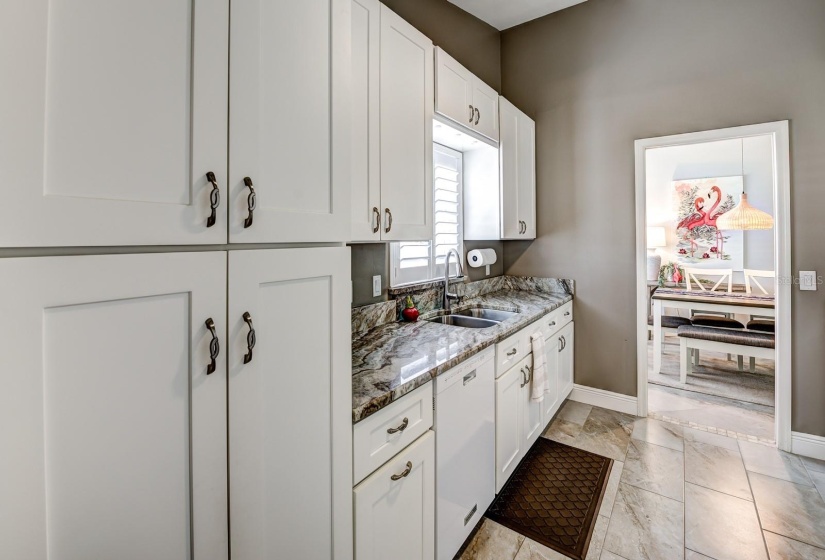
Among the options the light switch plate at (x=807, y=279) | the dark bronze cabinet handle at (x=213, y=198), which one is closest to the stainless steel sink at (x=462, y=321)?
the dark bronze cabinet handle at (x=213, y=198)

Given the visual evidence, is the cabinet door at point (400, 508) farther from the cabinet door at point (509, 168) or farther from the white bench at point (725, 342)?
the white bench at point (725, 342)

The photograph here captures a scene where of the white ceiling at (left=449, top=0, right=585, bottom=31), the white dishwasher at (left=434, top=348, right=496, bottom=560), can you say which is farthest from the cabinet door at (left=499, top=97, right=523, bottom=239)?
the white dishwasher at (left=434, top=348, right=496, bottom=560)

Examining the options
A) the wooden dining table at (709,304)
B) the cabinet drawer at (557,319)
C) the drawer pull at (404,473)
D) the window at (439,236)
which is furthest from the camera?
the wooden dining table at (709,304)

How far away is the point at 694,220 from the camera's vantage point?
5301 mm

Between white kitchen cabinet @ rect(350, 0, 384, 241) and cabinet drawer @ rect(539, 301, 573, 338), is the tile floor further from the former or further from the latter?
white kitchen cabinet @ rect(350, 0, 384, 241)

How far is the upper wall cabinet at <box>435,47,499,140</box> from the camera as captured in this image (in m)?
2.07

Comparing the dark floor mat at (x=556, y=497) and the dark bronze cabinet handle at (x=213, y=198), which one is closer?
the dark bronze cabinet handle at (x=213, y=198)

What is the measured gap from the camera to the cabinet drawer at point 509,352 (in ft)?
6.49

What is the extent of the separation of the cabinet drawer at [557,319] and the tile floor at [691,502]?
776mm

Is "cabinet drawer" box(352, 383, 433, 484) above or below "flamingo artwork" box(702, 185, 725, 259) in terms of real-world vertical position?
below

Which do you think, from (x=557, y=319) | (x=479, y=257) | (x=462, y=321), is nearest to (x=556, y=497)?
(x=462, y=321)

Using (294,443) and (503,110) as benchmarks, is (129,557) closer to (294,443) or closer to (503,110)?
(294,443)

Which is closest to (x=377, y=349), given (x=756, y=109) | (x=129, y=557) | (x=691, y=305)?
(x=129, y=557)

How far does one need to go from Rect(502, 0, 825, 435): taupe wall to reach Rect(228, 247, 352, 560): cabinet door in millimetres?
2794
